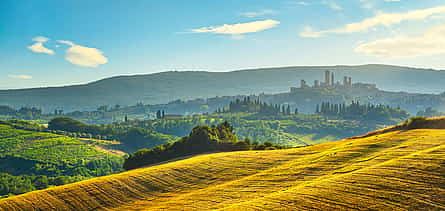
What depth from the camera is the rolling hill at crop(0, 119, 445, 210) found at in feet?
79.5

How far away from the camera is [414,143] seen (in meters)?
38.0

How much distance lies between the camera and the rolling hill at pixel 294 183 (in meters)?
24.2

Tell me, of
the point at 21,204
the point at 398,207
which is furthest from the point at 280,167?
the point at 21,204

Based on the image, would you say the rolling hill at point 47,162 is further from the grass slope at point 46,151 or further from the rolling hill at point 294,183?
the rolling hill at point 294,183

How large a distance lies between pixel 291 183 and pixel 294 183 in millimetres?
382

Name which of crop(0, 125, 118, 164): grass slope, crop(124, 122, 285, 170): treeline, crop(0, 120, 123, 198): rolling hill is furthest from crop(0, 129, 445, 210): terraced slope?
crop(0, 125, 118, 164): grass slope

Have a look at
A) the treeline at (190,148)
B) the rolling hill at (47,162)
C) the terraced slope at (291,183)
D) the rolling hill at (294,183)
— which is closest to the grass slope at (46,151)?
the rolling hill at (47,162)

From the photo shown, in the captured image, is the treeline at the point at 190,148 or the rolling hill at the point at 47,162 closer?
the treeline at the point at 190,148

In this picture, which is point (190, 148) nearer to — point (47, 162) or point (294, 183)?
point (294, 183)

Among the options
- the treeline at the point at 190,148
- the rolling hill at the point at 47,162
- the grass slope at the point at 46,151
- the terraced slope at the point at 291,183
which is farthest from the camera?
the grass slope at the point at 46,151

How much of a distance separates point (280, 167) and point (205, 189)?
1012 cm

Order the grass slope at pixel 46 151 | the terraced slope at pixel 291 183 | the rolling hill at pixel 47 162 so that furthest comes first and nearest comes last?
the grass slope at pixel 46 151, the rolling hill at pixel 47 162, the terraced slope at pixel 291 183

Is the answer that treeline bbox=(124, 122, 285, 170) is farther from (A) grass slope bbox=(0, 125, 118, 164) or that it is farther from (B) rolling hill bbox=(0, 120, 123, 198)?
(A) grass slope bbox=(0, 125, 118, 164)

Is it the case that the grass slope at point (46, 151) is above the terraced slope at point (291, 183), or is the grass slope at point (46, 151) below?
below
